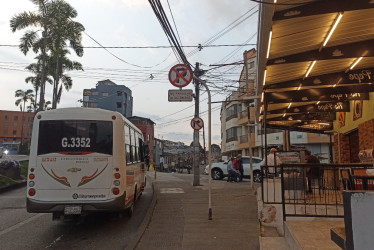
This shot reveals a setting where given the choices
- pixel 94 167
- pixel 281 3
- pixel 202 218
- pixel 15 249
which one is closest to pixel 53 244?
pixel 15 249

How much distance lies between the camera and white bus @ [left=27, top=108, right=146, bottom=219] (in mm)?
7438

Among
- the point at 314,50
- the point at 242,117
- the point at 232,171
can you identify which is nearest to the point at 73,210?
the point at 314,50

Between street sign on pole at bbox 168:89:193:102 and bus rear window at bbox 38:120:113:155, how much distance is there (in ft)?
5.95

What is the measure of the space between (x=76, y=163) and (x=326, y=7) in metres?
6.04

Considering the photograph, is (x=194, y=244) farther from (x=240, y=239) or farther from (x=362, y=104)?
(x=362, y=104)

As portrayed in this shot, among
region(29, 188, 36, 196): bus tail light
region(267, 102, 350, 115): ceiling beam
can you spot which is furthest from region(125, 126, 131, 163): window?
region(267, 102, 350, 115): ceiling beam

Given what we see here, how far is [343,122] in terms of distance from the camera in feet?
42.3

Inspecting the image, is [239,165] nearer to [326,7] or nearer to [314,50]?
[314,50]

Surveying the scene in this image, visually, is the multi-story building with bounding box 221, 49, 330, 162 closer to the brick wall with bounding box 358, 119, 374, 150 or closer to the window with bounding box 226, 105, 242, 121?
the window with bounding box 226, 105, 242, 121

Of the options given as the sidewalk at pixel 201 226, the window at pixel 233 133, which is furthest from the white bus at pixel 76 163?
the window at pixel 233 133

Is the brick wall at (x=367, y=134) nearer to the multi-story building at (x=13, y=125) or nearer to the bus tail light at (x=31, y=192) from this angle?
the bus tail light at (x=31, y=192)

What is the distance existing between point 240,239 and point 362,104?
254 inches

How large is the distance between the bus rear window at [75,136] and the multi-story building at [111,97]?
53429 mm

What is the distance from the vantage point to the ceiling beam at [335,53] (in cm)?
630
